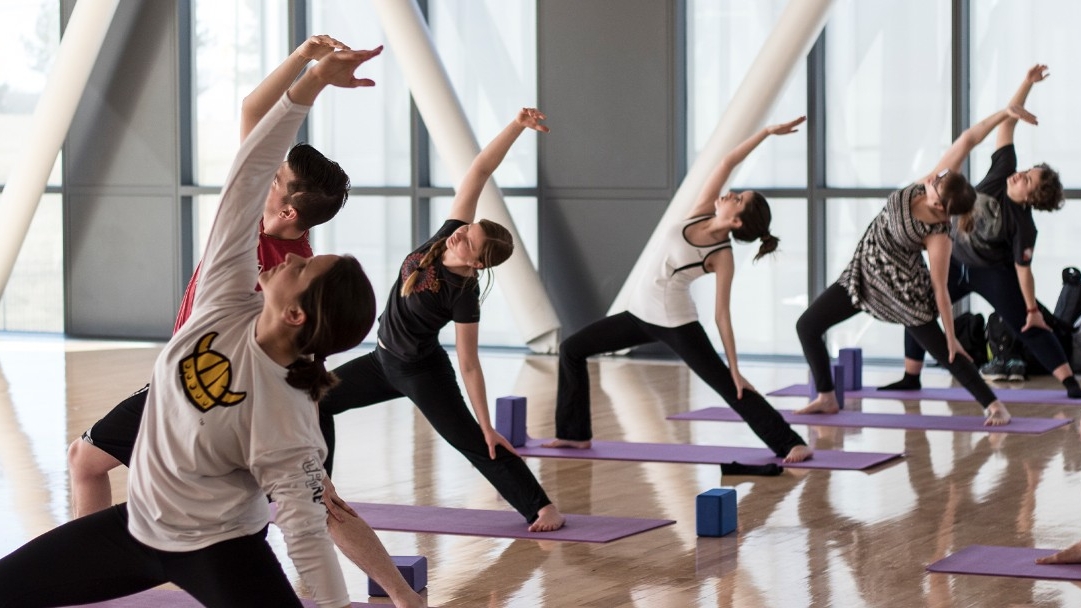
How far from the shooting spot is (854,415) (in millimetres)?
6949

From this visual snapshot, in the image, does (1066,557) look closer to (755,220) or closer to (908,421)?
(755,220)

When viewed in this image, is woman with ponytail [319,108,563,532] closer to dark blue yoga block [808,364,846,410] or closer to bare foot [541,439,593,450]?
bare foot [541,439,593,450]

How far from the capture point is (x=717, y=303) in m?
5.45

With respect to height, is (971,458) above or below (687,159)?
below

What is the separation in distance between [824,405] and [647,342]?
1.62m

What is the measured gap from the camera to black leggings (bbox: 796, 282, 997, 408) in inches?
253

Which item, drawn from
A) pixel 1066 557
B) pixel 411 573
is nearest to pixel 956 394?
pixel 1066 557

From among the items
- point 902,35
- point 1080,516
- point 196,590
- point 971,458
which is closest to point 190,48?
point 902,35

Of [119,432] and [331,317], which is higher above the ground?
[331,317]

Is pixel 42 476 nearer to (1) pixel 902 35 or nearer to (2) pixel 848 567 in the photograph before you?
(2) pixel 848 567

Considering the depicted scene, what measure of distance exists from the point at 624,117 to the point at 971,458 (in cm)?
479

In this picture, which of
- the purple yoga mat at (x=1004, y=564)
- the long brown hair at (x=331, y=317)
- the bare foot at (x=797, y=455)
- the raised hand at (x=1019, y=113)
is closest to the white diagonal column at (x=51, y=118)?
the raised hand at (x=1019, y=113)

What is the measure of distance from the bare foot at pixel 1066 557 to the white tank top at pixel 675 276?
1.84 metres

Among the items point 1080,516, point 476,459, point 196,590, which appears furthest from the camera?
point 1080,516
